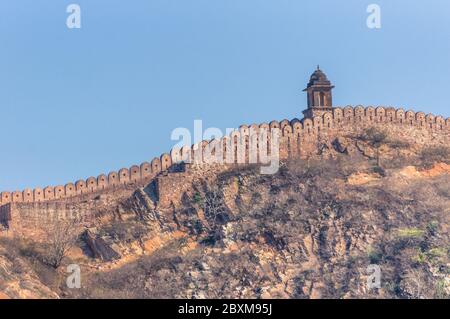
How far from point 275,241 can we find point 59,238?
693cm

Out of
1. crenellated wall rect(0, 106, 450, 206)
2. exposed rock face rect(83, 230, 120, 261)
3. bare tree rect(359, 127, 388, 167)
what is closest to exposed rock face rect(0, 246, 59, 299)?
exposed rock face rect(83, 230, 120, 261)

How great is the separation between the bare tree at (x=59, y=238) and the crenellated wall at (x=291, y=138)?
1.07 meters

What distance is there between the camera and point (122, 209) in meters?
64.7

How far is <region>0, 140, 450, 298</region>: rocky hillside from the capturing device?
60.8 metres

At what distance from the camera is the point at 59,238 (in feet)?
207

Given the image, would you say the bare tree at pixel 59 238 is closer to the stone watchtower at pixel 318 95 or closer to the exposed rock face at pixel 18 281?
the exposed rock face at pixel 18 281

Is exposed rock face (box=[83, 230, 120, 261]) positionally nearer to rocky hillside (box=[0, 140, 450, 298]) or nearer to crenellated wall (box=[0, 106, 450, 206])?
rocky hillside (box=[0, 140, 450, 298])

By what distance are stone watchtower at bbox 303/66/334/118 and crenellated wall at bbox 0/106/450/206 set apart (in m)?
0.66

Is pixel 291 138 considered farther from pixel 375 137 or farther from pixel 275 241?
pixel 275 241

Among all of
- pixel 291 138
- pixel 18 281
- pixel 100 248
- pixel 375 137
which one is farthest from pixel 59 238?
pixel 375 137
